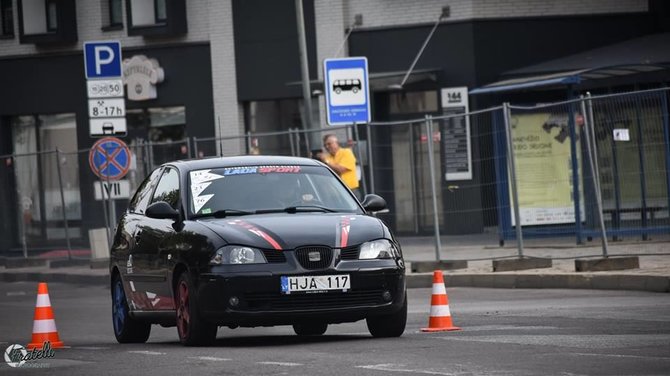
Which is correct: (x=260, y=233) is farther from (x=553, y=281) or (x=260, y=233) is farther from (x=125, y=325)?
(x=553, y=281)

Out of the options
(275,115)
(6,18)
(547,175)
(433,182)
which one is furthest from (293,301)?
(6,18)

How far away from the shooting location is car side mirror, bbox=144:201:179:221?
1380 cm

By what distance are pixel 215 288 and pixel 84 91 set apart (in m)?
27.1

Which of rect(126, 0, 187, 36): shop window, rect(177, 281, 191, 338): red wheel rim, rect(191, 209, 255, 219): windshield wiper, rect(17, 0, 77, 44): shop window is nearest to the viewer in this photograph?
rect(177, 281, 191, 338): red wheel rim

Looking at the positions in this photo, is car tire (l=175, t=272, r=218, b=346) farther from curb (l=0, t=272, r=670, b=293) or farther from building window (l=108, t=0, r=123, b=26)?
building window (l=108, t=0, r=123, b=26)

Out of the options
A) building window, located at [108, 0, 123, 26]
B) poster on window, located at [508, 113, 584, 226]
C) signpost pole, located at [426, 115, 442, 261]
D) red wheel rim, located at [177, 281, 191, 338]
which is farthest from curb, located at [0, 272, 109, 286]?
red wheel rim, located at [177, 281, 191, 338]

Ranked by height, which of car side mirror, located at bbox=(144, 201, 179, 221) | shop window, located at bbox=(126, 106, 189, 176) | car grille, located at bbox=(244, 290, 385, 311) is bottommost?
car grille, located at bbox=(244, 290, 385, 311)

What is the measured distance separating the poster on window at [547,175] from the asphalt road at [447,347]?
4999mm

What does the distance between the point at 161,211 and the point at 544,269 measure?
850 centimetres

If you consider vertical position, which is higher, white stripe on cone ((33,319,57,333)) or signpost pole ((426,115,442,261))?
signpost pole ((426,115,442,261))

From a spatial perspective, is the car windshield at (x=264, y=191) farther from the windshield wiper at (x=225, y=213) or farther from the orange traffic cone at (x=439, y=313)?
the orange traffic cone at (x=439, y=313)

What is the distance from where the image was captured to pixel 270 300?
12820 millimetres

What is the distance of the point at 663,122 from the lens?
2059 cm

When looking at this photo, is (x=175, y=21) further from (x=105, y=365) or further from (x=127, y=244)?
(x=105, y=365)
